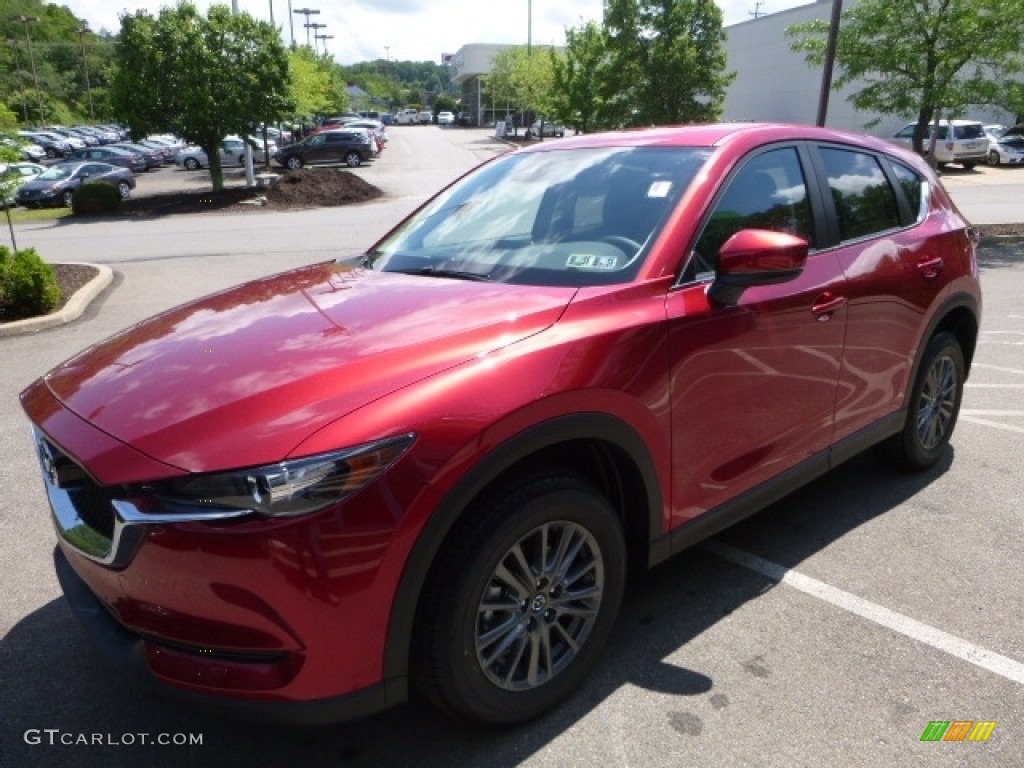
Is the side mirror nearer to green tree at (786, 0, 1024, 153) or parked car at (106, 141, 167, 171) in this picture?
green tree at (786, 0, 1024, 153)

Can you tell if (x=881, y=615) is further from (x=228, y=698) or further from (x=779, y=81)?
(x=779, y=81)

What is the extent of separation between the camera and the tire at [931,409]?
13.6 ft

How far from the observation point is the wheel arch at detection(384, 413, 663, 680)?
80.7 inches

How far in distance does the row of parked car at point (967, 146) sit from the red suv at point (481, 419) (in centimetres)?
2934

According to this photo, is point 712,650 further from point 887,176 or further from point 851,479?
point 887,176

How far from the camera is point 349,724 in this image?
2.56 metres

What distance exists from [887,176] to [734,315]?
173 cm

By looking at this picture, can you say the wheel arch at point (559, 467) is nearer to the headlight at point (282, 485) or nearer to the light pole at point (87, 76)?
the headlight at point (282, 485)

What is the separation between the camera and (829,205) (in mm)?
3500

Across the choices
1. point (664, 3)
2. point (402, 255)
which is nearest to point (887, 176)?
point (402, 255)

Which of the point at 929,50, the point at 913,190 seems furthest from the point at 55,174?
the point at 913,190

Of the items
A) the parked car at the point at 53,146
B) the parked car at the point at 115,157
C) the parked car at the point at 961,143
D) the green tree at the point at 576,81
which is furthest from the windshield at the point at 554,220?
the parked car at the point at 53,146
